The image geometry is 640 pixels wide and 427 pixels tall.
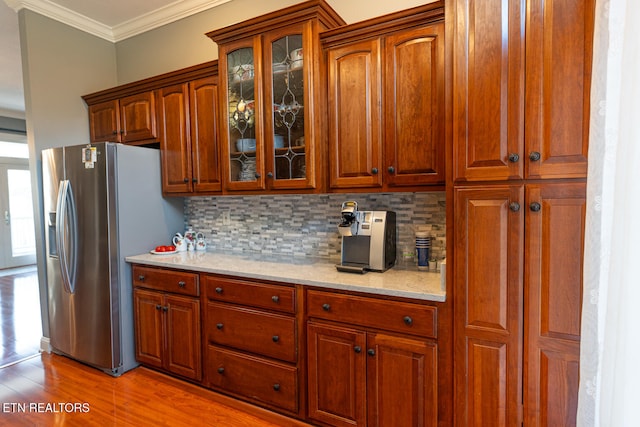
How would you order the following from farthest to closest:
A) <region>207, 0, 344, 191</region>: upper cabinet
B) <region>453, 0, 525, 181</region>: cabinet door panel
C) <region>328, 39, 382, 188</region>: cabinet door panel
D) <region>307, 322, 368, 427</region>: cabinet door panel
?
1. <region>207, 0, 344, 191</region>: upper cabinet
2. <region>328, 39, 382, 188</region>: cabinet door panel
3. <region>307, 322, 368, 427</region>: cabinet door panel
4. <region>453, 0, 525, 181</region>: cabinet door panel

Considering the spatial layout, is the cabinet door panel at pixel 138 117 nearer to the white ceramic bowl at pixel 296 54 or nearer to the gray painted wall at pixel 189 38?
the gray painted wall at pixel 189 38

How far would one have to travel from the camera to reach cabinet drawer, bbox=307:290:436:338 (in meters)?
1.61

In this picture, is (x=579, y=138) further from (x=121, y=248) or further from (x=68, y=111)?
(x=68, y=111)

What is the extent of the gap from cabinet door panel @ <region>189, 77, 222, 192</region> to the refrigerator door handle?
3.18ft

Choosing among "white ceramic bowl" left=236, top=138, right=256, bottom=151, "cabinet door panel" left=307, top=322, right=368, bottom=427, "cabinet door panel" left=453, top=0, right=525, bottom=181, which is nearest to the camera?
"cabinet door panel" left=453, top=0, right=525, bottom=181

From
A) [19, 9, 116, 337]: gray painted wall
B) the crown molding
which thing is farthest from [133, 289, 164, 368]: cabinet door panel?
the crown molding

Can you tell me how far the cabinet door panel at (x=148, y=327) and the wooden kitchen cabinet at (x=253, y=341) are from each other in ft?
1.60

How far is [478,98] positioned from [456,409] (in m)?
1.39

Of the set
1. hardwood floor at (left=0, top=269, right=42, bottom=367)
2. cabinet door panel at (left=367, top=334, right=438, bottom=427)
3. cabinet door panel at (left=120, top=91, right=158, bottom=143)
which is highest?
cabinet door panel at (left=120, top=91, right=158, bottom=143)

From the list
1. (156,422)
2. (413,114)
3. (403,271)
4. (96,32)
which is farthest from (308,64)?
(96,32)

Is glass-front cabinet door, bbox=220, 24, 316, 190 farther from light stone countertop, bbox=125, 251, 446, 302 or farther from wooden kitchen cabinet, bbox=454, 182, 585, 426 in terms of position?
wooden kitchen cabinet, bbox=454, 182, 585, 426

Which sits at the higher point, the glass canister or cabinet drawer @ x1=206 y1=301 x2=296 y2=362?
the glass canister

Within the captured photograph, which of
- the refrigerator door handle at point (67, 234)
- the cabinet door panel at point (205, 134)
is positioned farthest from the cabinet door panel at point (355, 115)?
the refrigerator door handle at point (67, 234)

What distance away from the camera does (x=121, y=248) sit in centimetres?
261
